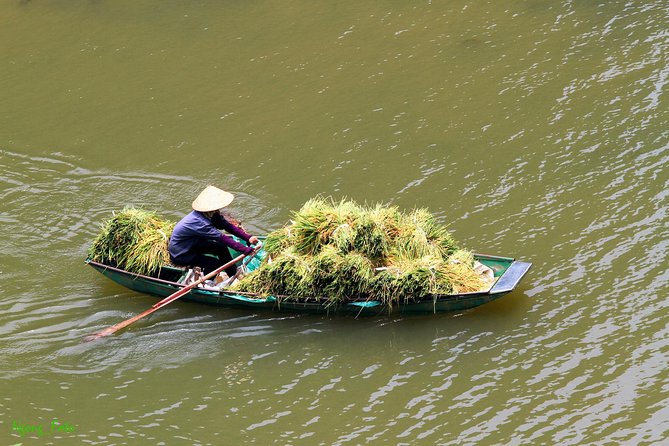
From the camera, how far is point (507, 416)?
10250mm

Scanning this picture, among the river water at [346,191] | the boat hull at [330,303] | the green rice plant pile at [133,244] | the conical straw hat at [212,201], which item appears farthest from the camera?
the green rice plant pile at [133,244]

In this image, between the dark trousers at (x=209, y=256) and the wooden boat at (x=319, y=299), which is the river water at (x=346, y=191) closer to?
the wooden boat at (x=319, y=299)

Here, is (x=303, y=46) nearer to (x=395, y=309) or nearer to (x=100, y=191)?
(x=100, y=191)

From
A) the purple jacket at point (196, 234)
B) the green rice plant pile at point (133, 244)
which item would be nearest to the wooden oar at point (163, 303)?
the purple jacket at point (196, 234)

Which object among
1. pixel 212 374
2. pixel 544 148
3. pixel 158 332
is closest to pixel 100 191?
pixel 158 332

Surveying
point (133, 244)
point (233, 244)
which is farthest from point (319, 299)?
point (133, 244)

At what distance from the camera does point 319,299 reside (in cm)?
1180

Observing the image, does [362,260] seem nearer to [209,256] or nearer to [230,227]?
[230,227]

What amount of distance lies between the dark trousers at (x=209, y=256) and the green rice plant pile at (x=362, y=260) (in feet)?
2.43

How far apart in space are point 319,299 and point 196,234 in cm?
192

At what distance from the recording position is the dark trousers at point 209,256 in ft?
41.8

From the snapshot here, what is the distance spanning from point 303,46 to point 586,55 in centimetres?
543

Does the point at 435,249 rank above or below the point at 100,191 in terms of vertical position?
below

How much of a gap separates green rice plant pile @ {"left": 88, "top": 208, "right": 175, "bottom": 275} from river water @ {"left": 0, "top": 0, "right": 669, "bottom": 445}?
0.59 meters
